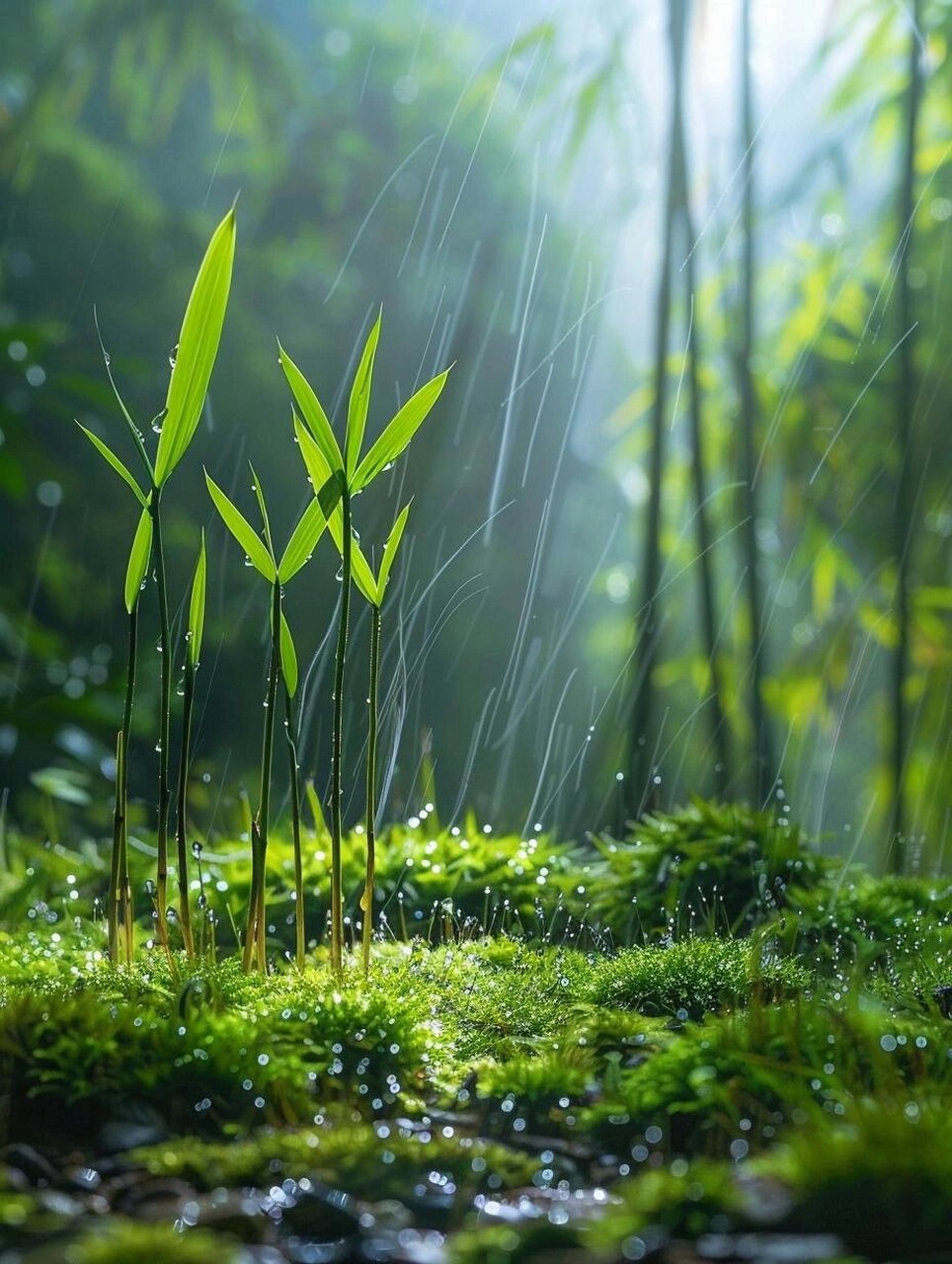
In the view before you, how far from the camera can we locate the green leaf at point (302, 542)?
4.56 ft

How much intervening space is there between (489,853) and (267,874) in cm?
45

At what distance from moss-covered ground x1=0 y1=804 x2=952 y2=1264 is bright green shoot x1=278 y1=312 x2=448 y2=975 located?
0.22 m

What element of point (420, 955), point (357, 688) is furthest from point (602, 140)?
point (420, 955)

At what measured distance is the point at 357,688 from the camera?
447 cm

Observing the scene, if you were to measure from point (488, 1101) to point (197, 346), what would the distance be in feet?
2.98

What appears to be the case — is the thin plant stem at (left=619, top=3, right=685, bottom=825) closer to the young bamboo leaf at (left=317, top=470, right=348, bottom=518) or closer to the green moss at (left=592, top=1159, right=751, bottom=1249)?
the young bamboo leaf at (left=317, top=470, right=348, bottom=518)

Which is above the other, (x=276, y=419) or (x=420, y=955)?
(x=276, y=419)

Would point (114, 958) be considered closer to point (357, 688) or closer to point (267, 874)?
point (267, 874)

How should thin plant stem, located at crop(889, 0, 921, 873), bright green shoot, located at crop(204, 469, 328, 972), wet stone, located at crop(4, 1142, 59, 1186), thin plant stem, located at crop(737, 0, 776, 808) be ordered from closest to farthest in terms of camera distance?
wet stone, located at crop(4, 1142, 59, 1186) < bright green shoot, located at crop(204, 469, 328, 972) < thin plant stem, located at crop(889, 0, 921, 873) < thin plant stem, located at crop(737, 0, 776, 808)

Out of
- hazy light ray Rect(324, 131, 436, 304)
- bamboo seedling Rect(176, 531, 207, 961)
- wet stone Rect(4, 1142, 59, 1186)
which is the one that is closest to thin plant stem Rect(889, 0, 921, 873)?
bamboo seedling Rect(176, 531, 207, 961)

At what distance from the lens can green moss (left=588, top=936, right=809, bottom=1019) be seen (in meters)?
1.45

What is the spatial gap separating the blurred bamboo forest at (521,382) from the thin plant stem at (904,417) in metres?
0.01

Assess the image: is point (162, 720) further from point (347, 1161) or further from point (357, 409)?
point (347, 1161)

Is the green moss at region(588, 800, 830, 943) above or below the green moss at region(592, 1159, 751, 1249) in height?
below
